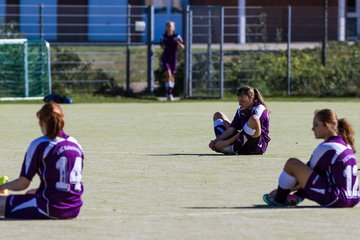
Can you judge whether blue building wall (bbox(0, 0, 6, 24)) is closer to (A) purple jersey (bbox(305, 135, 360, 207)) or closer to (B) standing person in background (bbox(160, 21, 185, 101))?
(B) standing person in background (bbox(160, 21, 185, 101))

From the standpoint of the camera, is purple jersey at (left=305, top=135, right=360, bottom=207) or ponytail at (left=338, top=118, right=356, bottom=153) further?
ponytail at (left=338, top=118, right=356, bottom=153)

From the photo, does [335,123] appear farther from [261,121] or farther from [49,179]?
[261,121]

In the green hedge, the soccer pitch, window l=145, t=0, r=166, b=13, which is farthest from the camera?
window l=145, t=0, r=166, b=13

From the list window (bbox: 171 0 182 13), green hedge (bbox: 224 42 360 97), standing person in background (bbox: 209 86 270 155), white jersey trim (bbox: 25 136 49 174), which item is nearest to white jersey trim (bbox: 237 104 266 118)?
standing person in background (bbox: 209 86 270 155)

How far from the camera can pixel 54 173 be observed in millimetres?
9969

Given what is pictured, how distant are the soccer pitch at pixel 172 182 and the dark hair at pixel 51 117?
0.79m

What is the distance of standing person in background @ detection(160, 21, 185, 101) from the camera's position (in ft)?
95.4

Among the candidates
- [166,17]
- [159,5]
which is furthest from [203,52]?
[159,5]

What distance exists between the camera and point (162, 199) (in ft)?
37.9

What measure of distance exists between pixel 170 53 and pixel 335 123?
62.0 feet

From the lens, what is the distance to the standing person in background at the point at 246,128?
15461 mm

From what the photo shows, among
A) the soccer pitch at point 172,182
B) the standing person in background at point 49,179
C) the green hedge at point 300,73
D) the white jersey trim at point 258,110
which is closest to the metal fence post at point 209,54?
the green hedge at point 300,73

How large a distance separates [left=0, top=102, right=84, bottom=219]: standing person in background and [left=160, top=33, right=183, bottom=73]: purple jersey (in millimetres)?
19348

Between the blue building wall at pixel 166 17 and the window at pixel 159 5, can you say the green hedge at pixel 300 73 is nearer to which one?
the blue building wall at pixel 166 17
